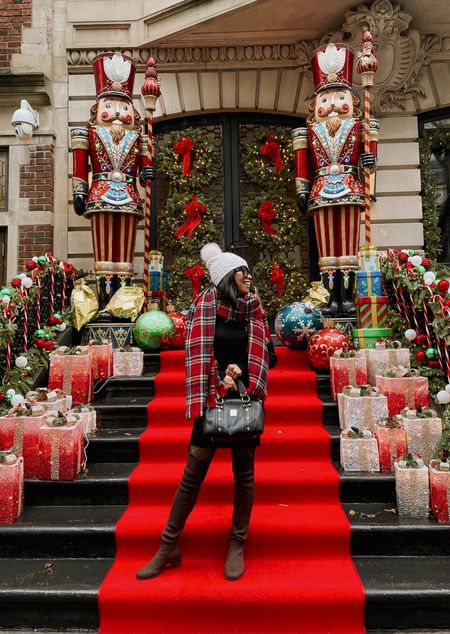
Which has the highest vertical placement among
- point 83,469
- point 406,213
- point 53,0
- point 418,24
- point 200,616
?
point 53,0

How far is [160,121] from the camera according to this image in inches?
326

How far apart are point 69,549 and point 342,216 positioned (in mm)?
4615

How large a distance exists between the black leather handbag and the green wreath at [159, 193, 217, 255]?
5.55 metres

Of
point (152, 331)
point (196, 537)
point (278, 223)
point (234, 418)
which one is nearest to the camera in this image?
point (234, 418)

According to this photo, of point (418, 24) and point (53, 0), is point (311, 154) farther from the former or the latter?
point (53, 0)

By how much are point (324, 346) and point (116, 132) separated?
147 inches

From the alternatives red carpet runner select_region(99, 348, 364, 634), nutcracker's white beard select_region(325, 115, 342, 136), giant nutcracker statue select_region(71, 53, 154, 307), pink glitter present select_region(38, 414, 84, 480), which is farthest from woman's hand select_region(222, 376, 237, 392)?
nutcracker's white beard select_region(325, 115, 342, 136)

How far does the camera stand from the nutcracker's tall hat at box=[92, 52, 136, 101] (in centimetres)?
619

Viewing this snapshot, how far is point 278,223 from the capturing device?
8117 millimetres

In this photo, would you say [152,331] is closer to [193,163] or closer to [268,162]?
[193,163]

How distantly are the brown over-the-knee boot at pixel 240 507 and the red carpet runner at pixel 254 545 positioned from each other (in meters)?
0.08

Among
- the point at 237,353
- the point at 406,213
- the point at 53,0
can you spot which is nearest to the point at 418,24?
the point at 406,213

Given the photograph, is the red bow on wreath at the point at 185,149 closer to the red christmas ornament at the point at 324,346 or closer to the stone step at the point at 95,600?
the red christmas ornament at the point at 324,346

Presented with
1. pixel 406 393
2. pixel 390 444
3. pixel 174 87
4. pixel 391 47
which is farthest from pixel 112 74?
pixel 390 444
